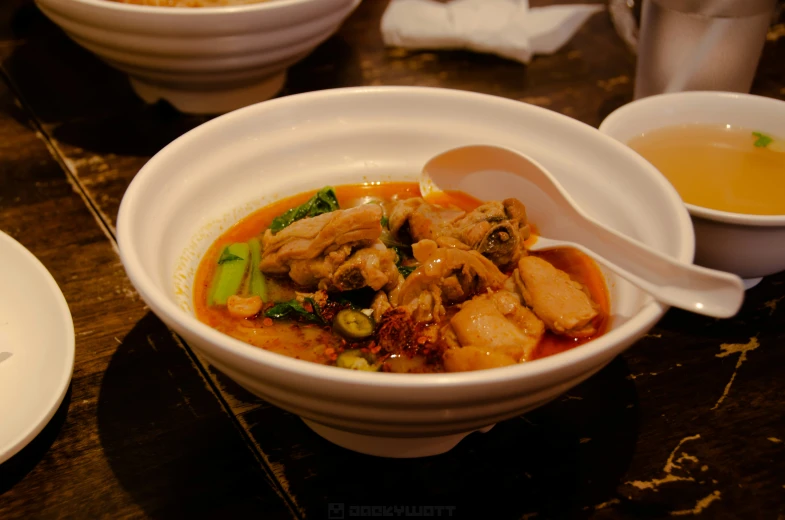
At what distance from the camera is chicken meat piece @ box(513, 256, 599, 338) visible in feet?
5.15

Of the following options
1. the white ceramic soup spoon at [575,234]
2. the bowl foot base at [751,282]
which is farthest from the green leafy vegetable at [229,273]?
the bowl foot base at [751,282]

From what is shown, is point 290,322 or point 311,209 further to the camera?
point 311,209

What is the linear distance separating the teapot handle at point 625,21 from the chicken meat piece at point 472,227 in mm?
2169

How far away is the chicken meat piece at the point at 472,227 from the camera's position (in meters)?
1.76

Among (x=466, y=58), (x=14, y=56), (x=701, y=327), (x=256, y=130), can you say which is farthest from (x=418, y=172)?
(x=14, y=56)

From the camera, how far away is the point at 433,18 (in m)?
3.48

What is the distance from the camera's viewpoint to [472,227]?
1.80 metres

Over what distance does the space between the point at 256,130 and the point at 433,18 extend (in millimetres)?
1879

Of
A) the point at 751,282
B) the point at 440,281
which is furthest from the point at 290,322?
the point at 751,282

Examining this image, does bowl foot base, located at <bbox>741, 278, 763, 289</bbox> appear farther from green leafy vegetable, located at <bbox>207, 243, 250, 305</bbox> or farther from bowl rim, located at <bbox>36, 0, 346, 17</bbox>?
bowl rim, located at <bbox>36, 0, 346, 17</bbox>

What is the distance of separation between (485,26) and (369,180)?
1711 mm

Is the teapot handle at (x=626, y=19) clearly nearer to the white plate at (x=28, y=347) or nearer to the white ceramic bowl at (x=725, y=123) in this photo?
the white ceramic bowl at (x=725, y=123)

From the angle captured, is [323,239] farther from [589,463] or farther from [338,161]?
[589,463]

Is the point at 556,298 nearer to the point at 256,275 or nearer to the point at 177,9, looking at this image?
the point at 256,275
